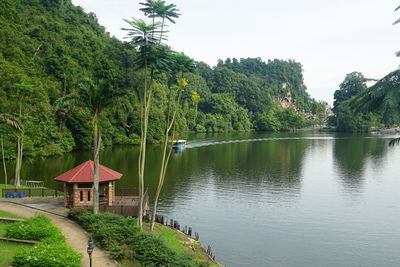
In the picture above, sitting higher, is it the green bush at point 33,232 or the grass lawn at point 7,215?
the green bush at point 33,232

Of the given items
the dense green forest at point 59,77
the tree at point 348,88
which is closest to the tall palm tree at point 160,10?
the dense green forest at point 59,77

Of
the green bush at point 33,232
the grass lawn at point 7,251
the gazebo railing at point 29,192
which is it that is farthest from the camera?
the gazebo railing at point 29,192

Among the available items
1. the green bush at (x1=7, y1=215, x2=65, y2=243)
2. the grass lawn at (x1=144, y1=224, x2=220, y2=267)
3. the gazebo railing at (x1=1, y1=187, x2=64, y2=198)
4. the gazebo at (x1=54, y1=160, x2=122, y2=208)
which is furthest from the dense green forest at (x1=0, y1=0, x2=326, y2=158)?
the grass lawn at (x1=144, y1=224, x2=220, y2=267)

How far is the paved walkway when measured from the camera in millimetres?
17562

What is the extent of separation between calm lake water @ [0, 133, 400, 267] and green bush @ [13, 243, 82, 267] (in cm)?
1187

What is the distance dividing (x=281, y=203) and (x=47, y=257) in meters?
28.6

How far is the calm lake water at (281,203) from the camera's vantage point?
25953mm

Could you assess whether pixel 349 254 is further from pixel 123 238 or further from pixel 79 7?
pixel 79 7

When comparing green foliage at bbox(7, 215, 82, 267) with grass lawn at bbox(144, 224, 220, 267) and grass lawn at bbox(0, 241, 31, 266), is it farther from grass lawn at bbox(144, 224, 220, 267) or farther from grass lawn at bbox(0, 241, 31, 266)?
grass lawn at bbox(144, 224, 220, 267)

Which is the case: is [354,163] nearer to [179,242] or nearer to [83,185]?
[179,242]

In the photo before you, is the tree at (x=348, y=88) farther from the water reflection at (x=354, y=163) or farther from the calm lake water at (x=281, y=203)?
the calm lake water at (x=281, y=203)

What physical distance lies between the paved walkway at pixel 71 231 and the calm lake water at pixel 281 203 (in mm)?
9258

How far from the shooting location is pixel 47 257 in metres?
14.4

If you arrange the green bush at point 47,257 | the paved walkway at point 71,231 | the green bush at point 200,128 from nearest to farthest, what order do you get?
1. the green bush at point 47,257
2. the paved walkway at point 71,231
3. the green bush at point 200,128
